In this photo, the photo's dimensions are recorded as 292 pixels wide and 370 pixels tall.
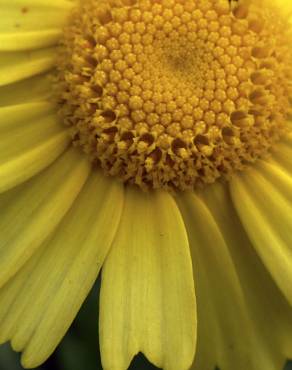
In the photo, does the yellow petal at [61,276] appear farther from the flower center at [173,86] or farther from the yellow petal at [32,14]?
the yellow petal at [32,14]

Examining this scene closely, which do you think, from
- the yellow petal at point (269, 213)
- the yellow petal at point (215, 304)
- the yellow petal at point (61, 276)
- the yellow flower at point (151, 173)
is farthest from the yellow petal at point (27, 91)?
the yellow petal at point (269, 213)

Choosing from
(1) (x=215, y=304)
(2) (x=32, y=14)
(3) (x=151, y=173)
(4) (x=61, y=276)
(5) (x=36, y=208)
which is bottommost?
(1) (x=215, y=304)

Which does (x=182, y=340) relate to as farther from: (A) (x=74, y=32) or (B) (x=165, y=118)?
(A) (x=74, y=32)

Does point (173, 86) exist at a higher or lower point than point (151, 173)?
higher

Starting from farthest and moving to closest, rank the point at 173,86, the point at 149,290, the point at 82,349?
1. the point at 82,349
2. the point at 173,86
3. the point at 149,290

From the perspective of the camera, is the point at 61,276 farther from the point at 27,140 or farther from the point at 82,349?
the point at 82,349

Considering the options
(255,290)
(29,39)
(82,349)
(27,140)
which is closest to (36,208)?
(27,140)
